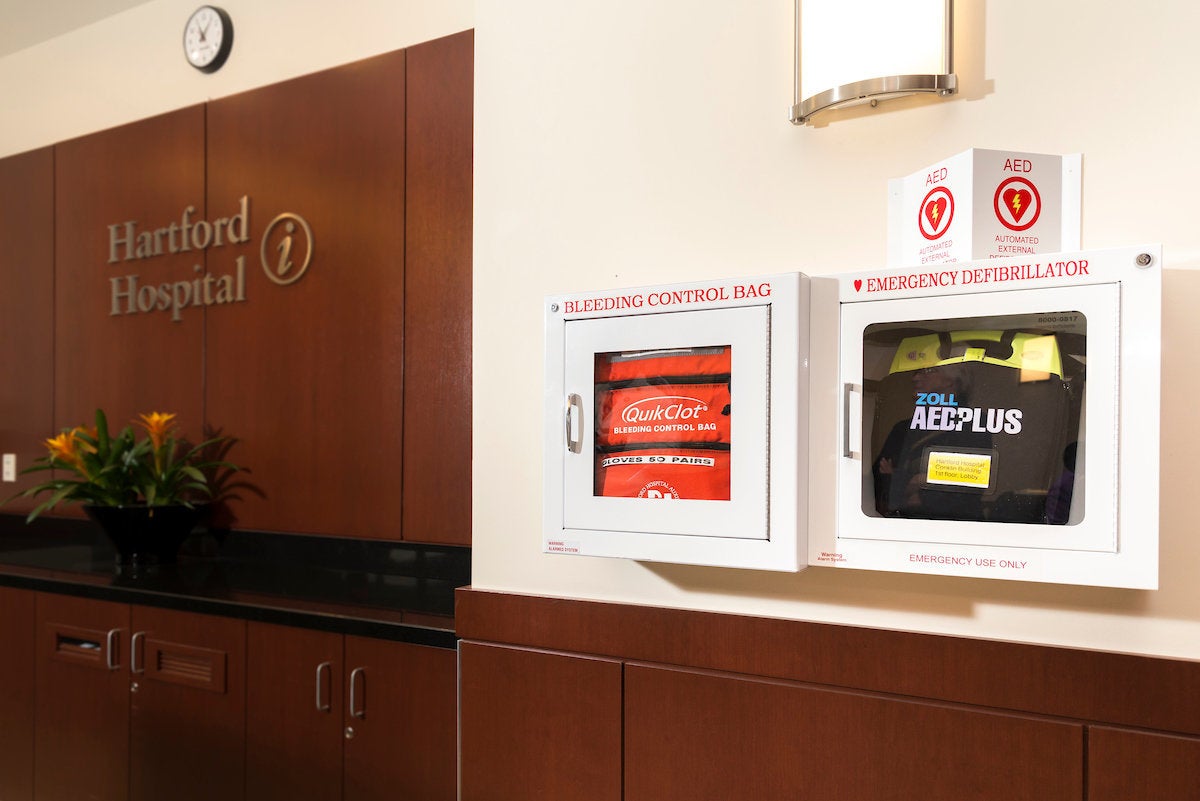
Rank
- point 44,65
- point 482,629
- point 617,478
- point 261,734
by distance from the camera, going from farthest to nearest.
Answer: point 44,65 < point 261,734 < point 482,629 < point 617,478

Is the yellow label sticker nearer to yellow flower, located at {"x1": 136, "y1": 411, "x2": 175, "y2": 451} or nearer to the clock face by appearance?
yellow flower, located at {"x1": 136, "y1": 411, "x2": 175, "y2": 451}

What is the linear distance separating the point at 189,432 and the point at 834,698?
259cm

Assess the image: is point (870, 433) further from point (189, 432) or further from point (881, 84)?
point (189, 432)

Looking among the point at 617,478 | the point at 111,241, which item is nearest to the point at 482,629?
the point at 617,478

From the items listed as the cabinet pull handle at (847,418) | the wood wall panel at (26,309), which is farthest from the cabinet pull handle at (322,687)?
the wood wall panel at (26,309)

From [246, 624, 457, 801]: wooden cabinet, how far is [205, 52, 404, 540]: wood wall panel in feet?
1.75

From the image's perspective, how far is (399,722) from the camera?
224 cm

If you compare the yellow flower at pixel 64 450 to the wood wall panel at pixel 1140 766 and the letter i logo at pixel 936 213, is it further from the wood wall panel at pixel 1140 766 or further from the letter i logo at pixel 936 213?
the wood wall panel at pixel 1140 766

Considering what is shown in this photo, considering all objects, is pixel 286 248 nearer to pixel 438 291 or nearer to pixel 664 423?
pixel 438 291

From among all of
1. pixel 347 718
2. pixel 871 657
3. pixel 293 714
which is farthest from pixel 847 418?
pixel 293 714

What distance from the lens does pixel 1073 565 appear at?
1376 mm

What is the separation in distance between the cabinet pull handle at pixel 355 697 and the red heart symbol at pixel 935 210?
1697 mm

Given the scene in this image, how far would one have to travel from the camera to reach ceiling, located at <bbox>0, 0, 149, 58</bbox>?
11.6 feet

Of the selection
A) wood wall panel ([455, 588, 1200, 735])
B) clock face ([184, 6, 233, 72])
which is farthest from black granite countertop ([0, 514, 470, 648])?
clock face ([184, 6, 233, 72])
